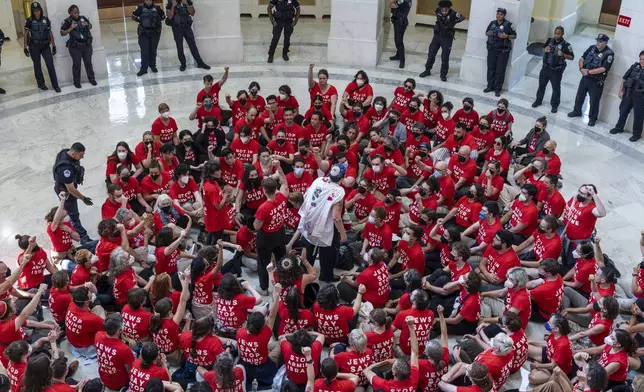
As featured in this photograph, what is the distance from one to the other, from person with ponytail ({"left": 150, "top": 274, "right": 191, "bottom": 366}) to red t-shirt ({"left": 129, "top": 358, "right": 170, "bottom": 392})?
0.58 m

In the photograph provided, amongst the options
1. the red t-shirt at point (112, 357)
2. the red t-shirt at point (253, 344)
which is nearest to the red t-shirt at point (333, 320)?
the red t-shirt at point (253, 344)

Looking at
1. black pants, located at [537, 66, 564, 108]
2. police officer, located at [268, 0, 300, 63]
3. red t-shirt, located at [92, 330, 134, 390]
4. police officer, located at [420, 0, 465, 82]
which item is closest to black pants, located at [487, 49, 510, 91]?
black pants, located at [537, 66, 564, 108]

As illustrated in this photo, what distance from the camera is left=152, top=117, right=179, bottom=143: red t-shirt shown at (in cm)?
1124

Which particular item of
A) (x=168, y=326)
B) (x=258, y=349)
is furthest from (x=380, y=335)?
(x=168, y=326)

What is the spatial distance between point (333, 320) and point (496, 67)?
370 inches

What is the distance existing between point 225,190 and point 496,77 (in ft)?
24.3

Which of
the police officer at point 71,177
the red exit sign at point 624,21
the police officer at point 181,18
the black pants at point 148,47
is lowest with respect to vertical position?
the police officer at point 71,177

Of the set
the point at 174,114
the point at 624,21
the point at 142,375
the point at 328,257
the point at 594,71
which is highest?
the point at 624,21

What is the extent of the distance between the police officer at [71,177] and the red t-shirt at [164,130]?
1735mm

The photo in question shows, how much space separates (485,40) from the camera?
15320mm

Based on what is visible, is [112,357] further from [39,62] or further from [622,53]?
[622,53]

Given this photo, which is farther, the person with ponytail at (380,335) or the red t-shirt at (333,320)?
the red t-shirt at (333,320)

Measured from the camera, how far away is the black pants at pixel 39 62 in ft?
46.6

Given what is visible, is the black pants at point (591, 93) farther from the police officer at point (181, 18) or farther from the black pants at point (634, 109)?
the police officer at point (181, 18)
